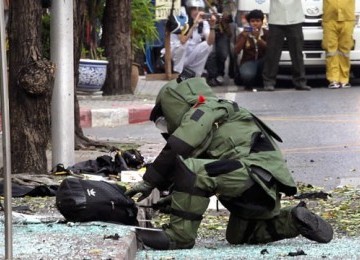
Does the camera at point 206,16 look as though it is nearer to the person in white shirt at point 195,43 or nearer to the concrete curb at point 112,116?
the person in white shirt at point 195,43

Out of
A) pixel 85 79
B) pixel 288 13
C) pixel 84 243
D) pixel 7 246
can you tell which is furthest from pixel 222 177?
pixel 288 13

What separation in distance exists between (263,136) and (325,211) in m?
1.74

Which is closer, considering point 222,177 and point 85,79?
point 222,177

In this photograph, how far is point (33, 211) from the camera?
7887 millimetres

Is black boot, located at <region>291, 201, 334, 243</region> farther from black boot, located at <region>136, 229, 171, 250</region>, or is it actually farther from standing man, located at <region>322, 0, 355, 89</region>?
standing man, located at <region>322, 0, 355, 89</region>

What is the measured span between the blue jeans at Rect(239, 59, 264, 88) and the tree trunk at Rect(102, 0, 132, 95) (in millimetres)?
2580

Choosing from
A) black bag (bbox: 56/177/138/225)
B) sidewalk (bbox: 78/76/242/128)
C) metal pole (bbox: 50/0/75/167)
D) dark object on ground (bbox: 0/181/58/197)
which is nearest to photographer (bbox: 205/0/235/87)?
sidewalk (bbox: 78/76/242/128)

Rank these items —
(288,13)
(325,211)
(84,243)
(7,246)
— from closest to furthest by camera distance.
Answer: (7,246) → (84,243) → (325,211) → (288,13)

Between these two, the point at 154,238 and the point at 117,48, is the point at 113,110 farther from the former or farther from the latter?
the point at 154,238

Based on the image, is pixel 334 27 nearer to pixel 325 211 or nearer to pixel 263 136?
pixel 325 211

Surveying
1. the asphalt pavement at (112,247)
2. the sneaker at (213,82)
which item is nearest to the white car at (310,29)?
the sneaker at (213,82)

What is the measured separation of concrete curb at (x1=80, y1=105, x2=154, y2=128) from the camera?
600 inches

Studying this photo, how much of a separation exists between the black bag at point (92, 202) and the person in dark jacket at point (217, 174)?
12cm

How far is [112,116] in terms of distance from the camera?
15.4 meters
